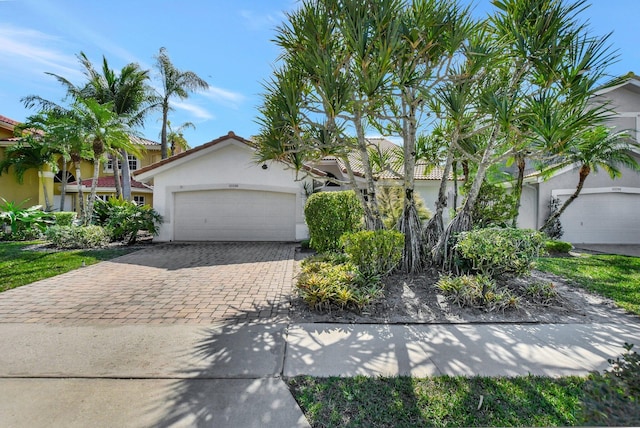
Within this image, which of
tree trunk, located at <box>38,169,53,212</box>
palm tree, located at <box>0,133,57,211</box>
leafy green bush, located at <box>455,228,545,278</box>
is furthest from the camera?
tree trunk, located at <box>38,169,53,212</box>

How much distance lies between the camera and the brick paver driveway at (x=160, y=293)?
4902mm

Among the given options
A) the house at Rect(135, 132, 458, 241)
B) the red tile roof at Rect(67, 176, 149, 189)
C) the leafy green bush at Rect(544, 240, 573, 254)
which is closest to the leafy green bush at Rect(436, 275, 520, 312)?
the leafy green bush at Rect(544, 240, 573, 254)

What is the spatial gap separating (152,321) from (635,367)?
5.33 m

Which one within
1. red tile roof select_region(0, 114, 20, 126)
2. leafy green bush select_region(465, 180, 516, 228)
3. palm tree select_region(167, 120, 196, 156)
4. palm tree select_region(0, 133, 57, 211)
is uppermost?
palm tree select_region(167, 120, 196, 156)

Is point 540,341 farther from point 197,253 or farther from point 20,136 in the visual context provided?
point 20,136

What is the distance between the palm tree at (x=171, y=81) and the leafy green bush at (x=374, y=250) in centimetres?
2090

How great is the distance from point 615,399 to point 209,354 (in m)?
3.60

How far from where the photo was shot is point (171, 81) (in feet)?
70.7

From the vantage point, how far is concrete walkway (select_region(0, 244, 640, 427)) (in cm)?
272

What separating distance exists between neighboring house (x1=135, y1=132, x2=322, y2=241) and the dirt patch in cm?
806

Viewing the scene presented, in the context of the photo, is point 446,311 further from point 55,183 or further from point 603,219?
point 55,183

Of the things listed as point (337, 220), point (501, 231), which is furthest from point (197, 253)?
point (501, 231)

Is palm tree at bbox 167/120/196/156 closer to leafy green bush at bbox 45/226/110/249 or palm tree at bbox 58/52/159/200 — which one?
palm tree at bbox 58/52/159/200

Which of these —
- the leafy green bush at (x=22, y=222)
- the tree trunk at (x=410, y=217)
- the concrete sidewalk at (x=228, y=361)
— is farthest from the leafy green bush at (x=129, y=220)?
the tree trunk at (x=410, y=217)
